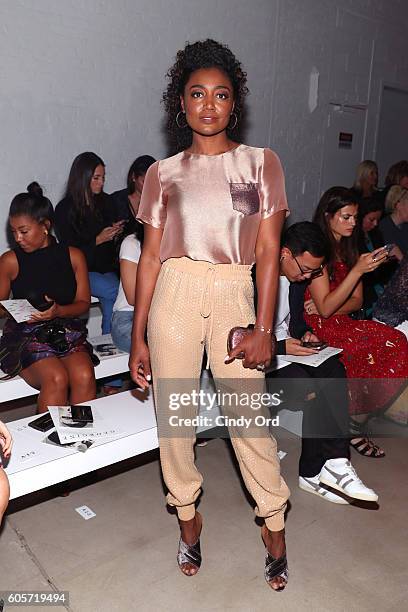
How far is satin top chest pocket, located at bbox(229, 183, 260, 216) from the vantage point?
5.30 ft

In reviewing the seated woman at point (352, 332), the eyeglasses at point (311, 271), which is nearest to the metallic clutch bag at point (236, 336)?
the eyeglasses at point (311, 271)

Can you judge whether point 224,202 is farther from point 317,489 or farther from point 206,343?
point 317,489

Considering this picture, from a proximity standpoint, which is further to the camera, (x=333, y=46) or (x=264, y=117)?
(x=333, y=46)

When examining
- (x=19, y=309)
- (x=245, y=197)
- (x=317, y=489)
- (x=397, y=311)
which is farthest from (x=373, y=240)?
(x=245, y=197)

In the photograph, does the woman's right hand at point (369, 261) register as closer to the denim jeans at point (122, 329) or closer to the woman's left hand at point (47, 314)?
the denim jeans at point (122, 329)

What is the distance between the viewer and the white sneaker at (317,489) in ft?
7.55

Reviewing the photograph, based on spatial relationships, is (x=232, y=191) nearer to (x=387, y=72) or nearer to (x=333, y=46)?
(x=333, y=46)

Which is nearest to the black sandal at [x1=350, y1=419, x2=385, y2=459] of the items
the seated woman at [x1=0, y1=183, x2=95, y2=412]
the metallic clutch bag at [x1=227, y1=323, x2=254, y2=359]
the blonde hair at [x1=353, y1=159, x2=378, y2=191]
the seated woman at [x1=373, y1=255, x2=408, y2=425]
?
the seated woman at [x1=373, y1=255, x2=408, y2=425]

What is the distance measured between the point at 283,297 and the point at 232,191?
1112 mm

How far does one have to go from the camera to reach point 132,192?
12.3 feet

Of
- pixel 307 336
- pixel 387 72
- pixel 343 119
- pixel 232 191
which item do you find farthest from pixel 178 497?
pixel 387 72

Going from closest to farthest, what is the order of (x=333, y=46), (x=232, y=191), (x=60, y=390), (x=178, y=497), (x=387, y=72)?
(x=232, y=191), (x=178, y=497), (x=60, y=390), (x=333, y=46), (x=387, y=72)

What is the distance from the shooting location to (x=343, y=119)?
19.4 feet

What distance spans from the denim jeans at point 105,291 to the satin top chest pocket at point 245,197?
2171mm
